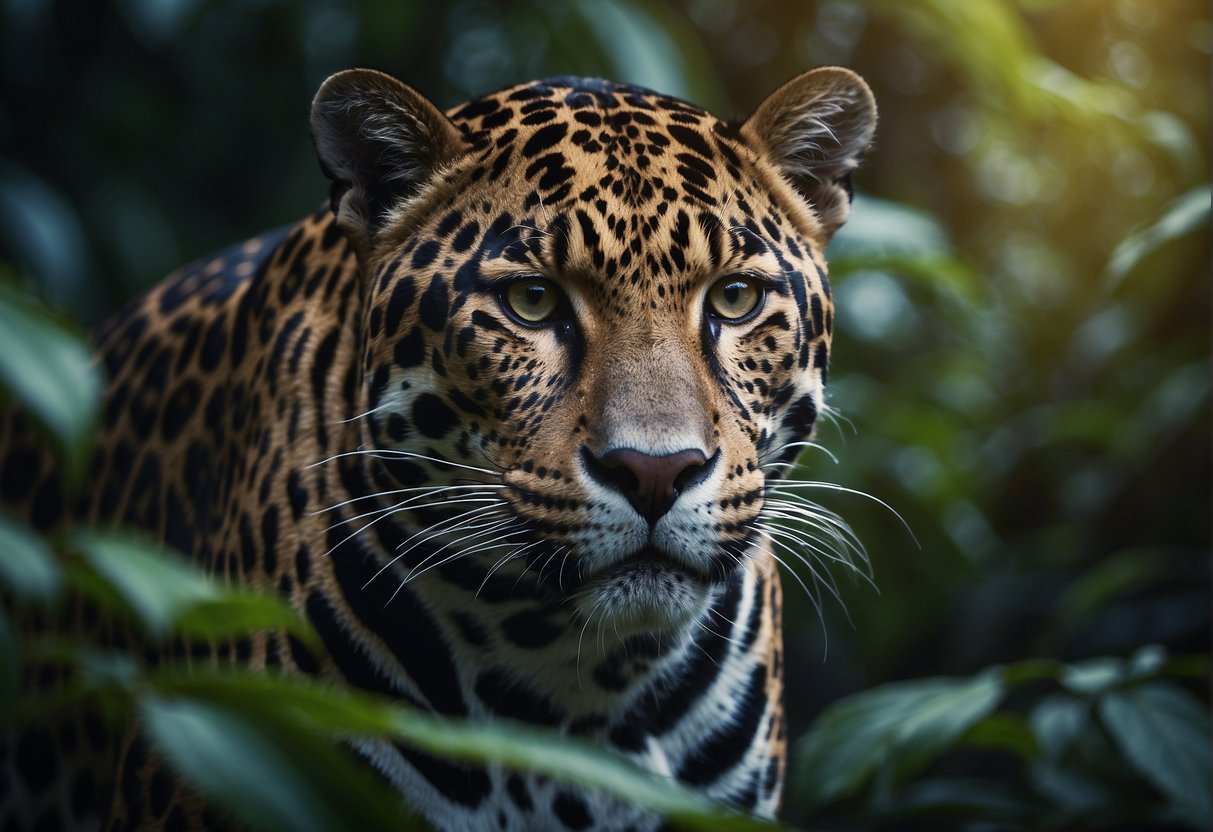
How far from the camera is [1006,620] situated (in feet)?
18.0

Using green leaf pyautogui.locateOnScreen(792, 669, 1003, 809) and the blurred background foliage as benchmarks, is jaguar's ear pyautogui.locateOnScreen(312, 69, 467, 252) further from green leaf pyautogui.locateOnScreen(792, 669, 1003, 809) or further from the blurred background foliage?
the blurred background foliage

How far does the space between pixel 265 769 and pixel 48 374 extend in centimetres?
47

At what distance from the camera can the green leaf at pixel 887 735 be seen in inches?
128

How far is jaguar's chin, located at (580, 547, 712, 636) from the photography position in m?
2.43

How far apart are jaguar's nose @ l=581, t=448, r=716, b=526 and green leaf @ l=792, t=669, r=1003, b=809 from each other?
48.3 inches

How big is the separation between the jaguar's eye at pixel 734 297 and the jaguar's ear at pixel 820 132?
0.36 metres

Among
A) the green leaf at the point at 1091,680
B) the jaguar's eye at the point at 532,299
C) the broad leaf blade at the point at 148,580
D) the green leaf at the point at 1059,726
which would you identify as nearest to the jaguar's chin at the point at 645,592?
the jaguar's eye at the point at 532,299

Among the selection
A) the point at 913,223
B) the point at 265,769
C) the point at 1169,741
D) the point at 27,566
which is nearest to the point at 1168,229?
the point at 913,223

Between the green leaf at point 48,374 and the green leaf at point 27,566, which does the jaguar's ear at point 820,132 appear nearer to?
the green leaf at point 48,374

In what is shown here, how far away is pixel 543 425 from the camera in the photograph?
245cm

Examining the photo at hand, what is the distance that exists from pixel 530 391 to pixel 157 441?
129cm

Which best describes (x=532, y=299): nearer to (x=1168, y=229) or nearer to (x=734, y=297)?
(x=734, y=297)

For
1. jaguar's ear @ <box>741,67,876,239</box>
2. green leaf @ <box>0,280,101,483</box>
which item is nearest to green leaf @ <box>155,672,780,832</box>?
green leaf @ <box>0,280,101,483</box>

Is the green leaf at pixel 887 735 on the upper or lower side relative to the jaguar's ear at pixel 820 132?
lower
